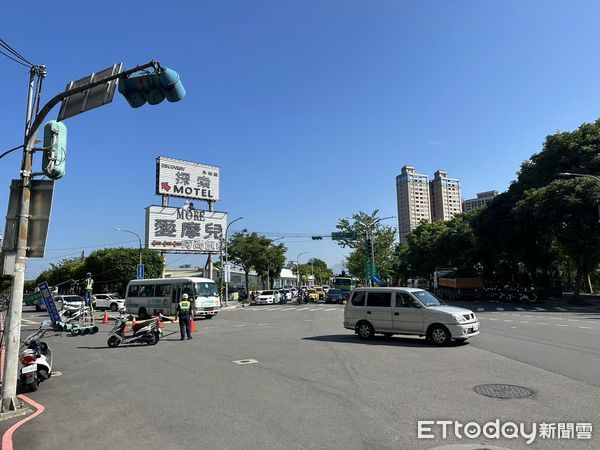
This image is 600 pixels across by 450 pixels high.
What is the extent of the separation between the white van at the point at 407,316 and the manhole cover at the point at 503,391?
5.09 metres

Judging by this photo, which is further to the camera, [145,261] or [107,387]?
[145,261]

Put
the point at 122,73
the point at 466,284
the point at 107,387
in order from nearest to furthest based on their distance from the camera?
1. the point at 122,73
2. the point at 107,387
3. the point at 466,284

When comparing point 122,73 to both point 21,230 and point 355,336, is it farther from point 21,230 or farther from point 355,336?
point 355,336

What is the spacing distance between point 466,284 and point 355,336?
3211 centimetres

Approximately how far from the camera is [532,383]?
8.12m

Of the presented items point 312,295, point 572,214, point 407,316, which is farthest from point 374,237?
point 407,316

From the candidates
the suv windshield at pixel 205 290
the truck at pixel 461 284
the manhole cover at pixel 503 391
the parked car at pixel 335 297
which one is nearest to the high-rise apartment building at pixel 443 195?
the truck at pixel 461 284

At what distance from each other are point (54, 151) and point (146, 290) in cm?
2412

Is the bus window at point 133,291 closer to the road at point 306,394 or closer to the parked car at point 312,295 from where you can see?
the road at point 306,394

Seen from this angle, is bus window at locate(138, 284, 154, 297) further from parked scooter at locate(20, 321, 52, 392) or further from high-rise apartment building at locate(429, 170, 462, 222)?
high-rise apartment building at locate(429, 170, 462, 222)

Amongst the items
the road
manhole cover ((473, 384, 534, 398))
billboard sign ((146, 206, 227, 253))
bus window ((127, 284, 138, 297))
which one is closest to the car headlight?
the road

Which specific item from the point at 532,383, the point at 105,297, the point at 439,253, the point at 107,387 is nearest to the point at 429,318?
the point at 532,383

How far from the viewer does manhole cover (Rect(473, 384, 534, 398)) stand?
7.30 metres

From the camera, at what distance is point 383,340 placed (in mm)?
14773
